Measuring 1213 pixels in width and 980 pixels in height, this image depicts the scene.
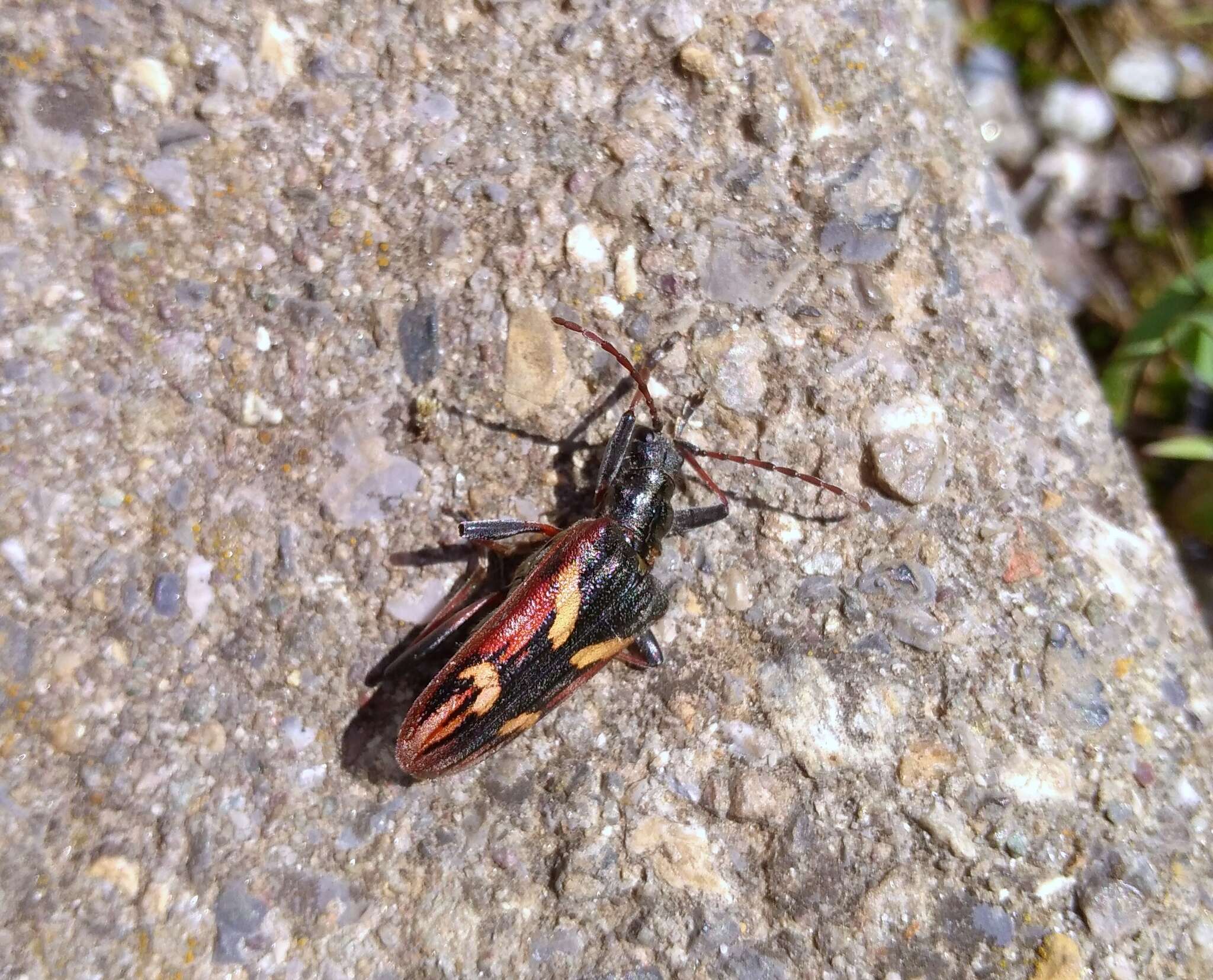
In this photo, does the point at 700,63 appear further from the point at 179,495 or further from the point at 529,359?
the point at 179,495

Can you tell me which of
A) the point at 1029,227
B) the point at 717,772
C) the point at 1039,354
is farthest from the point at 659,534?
the point at 1029,227

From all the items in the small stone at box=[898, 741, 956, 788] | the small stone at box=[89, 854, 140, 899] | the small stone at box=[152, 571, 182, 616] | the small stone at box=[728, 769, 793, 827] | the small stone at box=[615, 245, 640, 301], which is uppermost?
the small stone at box=[615, 245, 640, 301]

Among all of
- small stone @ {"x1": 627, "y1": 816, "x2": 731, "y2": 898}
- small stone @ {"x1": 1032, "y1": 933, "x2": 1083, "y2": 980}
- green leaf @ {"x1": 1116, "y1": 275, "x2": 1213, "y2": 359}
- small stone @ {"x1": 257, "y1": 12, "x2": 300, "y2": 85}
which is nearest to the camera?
small stone @ {"x1": 1032, "y1": 933, "x2": 1083, "y2": 980}

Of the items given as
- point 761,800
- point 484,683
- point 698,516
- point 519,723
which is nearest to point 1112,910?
point 761,800

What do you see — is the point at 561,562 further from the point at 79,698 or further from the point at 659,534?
the point at 79,698

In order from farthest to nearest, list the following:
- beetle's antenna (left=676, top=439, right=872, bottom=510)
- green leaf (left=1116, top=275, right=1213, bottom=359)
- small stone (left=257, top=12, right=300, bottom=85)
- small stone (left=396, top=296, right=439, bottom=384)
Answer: green leaf (left=1116, top=275, right=1213, bottom=359)
small stone (left=257, top=12, right=300, bottom=85)
small stone (left=396, top=296, right=439, bottom=384)
beetle's antenna (left=676, top=439, right=872, bottom=510)

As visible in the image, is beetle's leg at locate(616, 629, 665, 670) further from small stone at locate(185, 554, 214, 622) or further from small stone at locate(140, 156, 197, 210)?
small stone at locate(140, 156, 197, 210)

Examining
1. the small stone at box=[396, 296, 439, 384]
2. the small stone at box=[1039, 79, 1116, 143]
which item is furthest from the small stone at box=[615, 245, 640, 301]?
the small stone at box=[1039, 79, 1116, 143]
